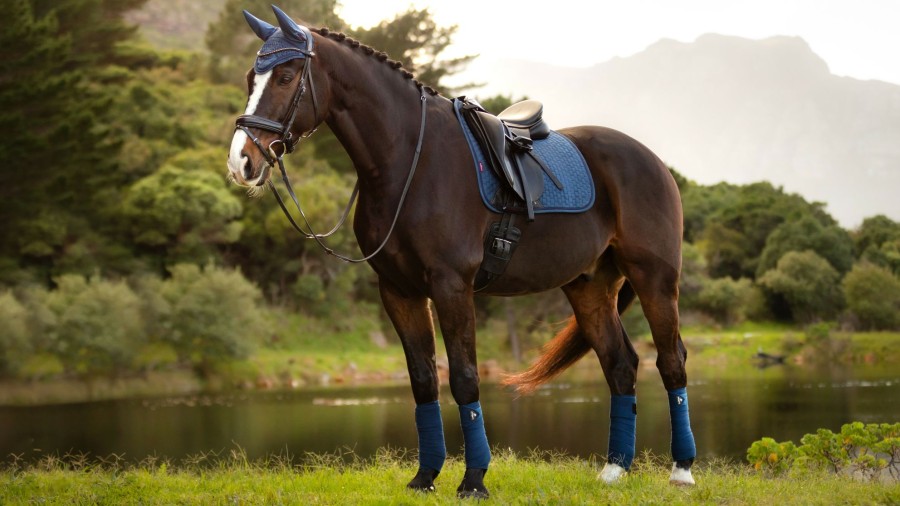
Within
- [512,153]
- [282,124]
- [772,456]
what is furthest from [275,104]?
[772,456]

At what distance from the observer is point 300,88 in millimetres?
4957

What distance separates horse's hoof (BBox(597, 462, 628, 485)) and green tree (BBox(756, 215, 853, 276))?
43.5 meters

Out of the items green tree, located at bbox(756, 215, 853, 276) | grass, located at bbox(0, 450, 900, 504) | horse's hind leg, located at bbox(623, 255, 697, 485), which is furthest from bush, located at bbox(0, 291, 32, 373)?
green tree, located at bbox(756, 215, 853, 276)

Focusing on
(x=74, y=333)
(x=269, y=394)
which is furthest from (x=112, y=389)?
(x=269, y=394)

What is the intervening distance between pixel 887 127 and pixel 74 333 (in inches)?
4436

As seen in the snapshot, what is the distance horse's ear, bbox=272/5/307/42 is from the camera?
4930 mm

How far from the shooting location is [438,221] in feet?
16.9

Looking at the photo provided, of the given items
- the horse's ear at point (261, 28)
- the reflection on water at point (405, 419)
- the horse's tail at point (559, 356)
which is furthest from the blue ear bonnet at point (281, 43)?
the reflection on water at point (405, 419)

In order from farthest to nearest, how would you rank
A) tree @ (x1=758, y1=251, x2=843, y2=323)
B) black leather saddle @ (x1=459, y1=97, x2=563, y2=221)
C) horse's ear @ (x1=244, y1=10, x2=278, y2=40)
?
tree @ (x1=758, y1=251, x2=843, y2=323) → black leather saddle @ (x1=459, y1=97, x2=563, y2=221) → horse's ear @ (x1=244, y1=10, x2=278, y2=40)

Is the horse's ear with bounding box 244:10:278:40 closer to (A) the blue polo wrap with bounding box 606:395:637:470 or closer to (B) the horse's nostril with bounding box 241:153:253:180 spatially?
(B) the horse's nostril with bounding box 241:153:253:180

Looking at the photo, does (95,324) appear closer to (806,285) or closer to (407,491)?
(407,491)

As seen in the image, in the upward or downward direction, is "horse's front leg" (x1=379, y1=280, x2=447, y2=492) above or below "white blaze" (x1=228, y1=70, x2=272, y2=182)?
below

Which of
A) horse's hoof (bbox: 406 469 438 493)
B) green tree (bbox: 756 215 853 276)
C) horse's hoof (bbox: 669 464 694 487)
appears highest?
green tree (bbox: 756 215 853 276)

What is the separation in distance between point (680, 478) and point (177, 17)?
129m
